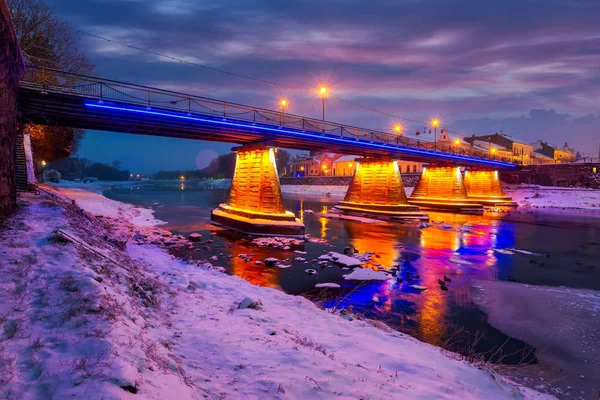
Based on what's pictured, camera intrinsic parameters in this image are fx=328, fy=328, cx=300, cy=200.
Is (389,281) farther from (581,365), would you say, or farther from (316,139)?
(316,139)

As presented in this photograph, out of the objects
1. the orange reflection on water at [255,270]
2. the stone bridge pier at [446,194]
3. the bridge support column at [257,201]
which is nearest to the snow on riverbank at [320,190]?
the stone bridge pier at [446,194]

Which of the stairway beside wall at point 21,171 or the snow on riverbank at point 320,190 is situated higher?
the stairway beside wall at point 21,171

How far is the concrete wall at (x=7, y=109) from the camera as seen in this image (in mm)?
9656

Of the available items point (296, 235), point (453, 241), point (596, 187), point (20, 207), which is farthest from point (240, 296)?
point (596, 187)

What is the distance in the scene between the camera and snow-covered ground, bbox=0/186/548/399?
12.1 feet

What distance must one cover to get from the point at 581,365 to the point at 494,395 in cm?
364

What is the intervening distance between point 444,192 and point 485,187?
701 inches

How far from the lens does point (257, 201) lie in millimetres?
26688

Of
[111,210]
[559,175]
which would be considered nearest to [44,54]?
[111,210]

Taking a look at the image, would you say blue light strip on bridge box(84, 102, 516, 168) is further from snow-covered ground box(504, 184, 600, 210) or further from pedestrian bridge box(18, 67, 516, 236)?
snow-covered ground box(504, 184, 600, 210)

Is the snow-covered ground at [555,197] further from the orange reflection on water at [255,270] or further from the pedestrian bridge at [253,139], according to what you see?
the orange reflection on water at [255,270]

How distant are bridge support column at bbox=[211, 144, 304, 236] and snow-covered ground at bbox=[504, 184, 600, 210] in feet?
187

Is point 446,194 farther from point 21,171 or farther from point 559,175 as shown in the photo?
point 21,171

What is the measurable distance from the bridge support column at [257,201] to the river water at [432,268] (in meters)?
1.55
